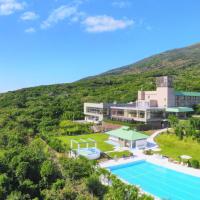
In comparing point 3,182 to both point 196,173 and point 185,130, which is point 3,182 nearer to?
point 196,173

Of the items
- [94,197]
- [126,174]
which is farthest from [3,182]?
[126,174]

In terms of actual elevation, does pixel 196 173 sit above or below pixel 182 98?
below

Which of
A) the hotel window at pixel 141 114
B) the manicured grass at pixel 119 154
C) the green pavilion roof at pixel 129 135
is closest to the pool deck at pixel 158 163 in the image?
the manicured grass at pixel 119 154

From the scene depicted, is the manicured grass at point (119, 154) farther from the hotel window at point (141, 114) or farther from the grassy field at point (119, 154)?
the hotel window at point (141, 114)

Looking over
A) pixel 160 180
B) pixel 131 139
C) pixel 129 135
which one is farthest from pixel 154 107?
pixel 160 180

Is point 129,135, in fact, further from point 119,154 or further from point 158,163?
point 158,163

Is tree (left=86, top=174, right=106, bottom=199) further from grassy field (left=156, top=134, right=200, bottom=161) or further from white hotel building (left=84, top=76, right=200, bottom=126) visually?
white hotel building (left=84, top=76, right=200, bottom=126)
